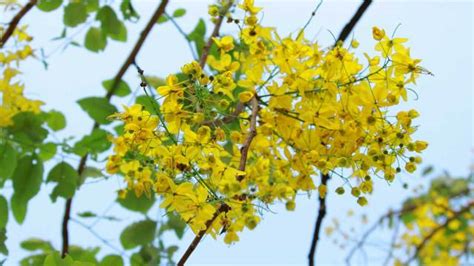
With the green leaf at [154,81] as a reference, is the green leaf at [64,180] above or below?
Result: below

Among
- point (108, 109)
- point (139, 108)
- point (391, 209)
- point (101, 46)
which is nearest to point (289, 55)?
point (139, 108)

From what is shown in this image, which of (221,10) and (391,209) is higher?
(391,209)

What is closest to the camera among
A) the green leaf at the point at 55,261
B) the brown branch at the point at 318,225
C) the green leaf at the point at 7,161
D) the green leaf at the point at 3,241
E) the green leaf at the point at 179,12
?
the green leaf at the point at 55,261

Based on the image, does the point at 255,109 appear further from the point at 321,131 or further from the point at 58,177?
the point at 58,177

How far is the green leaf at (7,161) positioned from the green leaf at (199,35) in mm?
579

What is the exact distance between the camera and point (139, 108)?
39.9 inches

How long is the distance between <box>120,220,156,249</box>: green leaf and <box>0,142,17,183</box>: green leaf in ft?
1.25

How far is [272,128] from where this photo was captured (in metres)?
1.10

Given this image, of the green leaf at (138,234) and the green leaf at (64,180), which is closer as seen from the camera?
the green leaf at (64,180)

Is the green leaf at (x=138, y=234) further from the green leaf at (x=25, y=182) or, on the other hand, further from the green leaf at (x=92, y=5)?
the green leaf at (x=92, y=5)

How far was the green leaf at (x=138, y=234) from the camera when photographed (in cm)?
175

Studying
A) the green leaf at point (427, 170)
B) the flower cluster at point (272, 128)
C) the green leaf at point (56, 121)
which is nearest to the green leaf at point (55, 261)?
the flower cluster at point (272, 128)

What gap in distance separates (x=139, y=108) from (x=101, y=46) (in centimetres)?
109

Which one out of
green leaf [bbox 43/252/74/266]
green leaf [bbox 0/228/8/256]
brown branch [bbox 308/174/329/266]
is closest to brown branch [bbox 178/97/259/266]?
green leaf [bbox 43/252/74/266]
